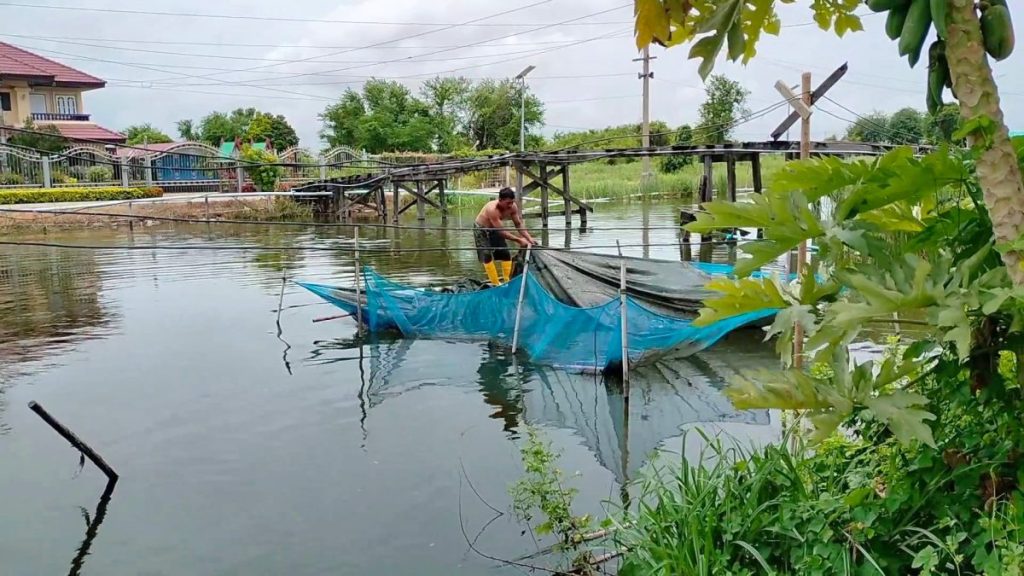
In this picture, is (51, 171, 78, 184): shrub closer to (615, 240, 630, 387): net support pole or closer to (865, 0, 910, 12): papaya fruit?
(615, 240, 630, 387): net support pole

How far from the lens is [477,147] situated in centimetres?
4572

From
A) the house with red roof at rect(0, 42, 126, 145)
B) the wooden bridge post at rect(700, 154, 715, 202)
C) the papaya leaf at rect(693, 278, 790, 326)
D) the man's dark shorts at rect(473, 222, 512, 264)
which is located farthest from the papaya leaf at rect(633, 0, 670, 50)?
the house with red roof at rect(0, 42, 126, 145)

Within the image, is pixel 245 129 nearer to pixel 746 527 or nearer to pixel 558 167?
pixel 558 167

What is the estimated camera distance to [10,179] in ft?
81.3

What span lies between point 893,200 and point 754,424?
4218 millimetres

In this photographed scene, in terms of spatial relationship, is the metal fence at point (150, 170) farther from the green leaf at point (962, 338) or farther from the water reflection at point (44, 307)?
the green leaf at point (962, 338)

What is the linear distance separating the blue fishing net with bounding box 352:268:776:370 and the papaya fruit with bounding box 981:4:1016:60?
383 cm

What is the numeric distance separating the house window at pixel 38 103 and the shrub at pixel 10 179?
10.9m

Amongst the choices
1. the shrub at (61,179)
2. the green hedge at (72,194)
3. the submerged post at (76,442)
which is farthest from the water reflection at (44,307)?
the shrub at (61,179)

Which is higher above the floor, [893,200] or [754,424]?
[893,200]

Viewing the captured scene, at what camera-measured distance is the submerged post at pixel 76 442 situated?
4.63 metres

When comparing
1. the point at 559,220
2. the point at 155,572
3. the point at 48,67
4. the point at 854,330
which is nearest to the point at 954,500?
the point at 854,330

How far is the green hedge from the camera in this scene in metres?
22.4

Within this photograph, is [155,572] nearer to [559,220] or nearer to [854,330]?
[854,330]
